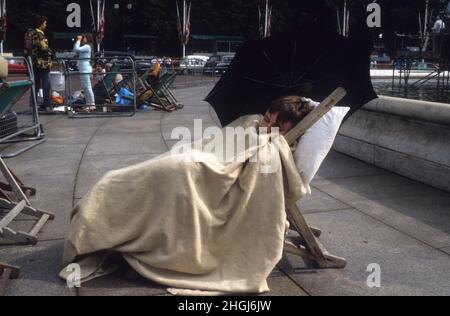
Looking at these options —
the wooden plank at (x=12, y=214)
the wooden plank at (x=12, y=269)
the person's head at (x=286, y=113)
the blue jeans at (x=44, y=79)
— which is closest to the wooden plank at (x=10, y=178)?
the wooden plank at (x=12, y=214)

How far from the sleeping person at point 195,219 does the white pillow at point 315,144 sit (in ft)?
0.44

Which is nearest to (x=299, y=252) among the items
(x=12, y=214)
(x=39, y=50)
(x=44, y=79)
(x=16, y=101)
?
(x=12, y=214)

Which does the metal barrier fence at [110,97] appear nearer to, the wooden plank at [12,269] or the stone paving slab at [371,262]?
the stone paving slab at [371,262]

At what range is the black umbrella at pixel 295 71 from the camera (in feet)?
12.8

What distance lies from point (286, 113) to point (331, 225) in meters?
1.45

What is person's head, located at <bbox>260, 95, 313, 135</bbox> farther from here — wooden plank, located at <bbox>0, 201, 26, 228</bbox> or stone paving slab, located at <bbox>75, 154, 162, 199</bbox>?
stone paving slab, located at <bbox>75, 154, 162, 199</bbox>

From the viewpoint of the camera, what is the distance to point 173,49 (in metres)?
65.6

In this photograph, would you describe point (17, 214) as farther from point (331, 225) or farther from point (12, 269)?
point (331, 225)

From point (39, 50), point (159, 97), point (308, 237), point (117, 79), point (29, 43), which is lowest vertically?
point (308, 237)

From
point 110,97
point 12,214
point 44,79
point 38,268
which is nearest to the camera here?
point 38,268

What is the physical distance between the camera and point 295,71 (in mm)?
4059
